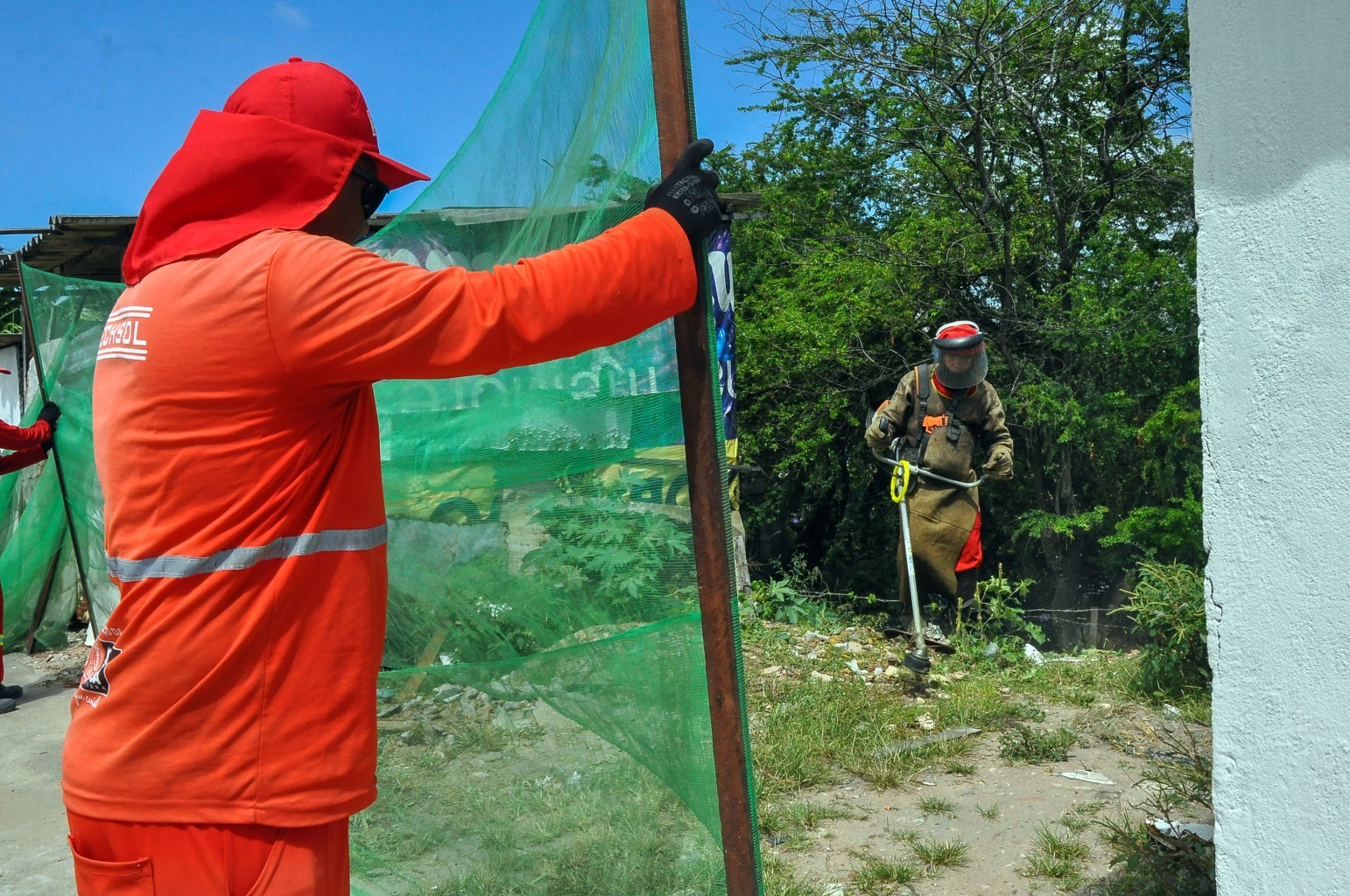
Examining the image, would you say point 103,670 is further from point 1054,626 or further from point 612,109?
point 1054,626

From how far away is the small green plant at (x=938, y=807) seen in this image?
3.80m

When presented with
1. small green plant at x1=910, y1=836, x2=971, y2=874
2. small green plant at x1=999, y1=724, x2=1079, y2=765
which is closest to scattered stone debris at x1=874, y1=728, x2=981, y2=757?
small green plant at x1=999, y1=724, x2=1079, y2=765

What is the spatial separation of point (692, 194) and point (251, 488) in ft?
2.88

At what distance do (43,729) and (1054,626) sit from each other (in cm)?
773

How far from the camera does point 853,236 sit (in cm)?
975

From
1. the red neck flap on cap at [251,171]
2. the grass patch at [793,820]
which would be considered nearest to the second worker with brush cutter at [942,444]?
the grass patch at [793,820]

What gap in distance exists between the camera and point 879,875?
3.28m

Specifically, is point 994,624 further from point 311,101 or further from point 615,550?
point 311,101

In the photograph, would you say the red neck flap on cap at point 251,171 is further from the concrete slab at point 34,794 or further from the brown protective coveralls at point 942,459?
the brown protective coveralls at point 942,459

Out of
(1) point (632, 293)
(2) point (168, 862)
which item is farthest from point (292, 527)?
(1) point (632, 293)

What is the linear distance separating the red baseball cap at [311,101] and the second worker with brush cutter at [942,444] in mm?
5053

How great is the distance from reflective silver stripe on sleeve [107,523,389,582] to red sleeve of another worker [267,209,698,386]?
0.26 meters

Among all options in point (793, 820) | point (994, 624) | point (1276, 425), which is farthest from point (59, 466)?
point (1276, 425)

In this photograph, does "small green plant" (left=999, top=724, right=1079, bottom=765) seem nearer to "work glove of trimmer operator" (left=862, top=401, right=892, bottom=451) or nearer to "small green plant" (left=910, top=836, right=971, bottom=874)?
"small green plant" (left=910, top=836, right=971, bottom=874)
